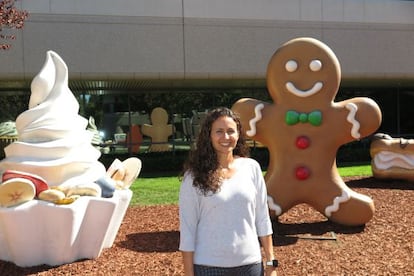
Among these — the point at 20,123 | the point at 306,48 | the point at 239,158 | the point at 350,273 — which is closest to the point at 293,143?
the point at 306,48

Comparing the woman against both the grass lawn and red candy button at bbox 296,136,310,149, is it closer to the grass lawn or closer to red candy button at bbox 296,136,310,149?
red candy button at bbox 296,136,310,149

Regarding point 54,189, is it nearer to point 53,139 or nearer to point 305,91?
point 53,139

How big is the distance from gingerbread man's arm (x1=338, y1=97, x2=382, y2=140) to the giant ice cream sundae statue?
2.97 metres

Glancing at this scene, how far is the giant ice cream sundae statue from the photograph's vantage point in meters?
4.93

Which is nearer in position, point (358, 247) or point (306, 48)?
point (358, 247)

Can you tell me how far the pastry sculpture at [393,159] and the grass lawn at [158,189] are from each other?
7.19ft

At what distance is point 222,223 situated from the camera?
2.67 m

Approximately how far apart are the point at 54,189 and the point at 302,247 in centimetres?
282

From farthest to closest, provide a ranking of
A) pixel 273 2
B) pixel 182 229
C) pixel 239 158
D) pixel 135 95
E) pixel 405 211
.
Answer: pixel 135 95
pixel 273 2
pixel 405 211
pixel 239 158
pixel 182 229

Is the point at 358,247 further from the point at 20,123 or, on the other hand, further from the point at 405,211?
the point at 20,123

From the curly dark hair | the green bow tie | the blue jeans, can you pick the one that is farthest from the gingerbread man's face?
the blue jeans

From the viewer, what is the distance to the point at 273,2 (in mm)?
16594

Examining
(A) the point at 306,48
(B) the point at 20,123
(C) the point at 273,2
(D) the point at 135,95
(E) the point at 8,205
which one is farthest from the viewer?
(D) the point at 135,95

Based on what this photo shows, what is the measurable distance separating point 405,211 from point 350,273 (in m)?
3.25
